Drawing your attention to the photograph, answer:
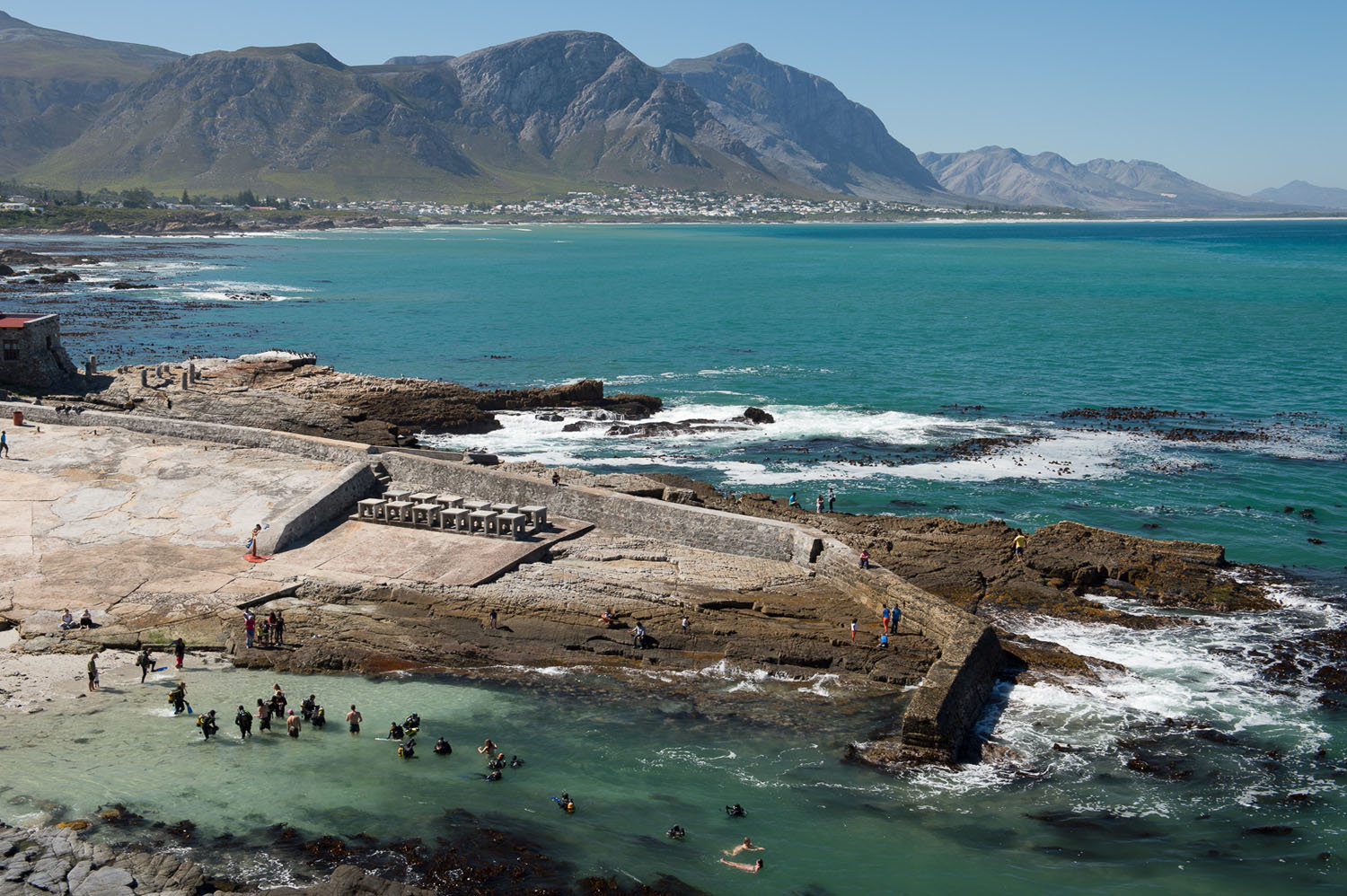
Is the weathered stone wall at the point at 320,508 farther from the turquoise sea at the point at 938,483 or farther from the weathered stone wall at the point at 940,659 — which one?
the weathered stone wall at the point at 940,659

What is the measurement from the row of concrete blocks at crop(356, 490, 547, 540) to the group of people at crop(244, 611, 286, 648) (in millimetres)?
6181

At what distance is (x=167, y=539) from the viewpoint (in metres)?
29.2

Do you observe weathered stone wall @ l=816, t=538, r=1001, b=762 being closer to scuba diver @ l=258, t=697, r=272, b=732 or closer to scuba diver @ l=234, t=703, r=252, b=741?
scuba diver @ l=258, t=697, r=272, b=732

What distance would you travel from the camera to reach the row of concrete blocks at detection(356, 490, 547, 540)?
2959 cm

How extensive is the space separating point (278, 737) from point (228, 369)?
104 ft

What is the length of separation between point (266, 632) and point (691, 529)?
11189mm

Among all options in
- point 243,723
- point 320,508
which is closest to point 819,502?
point 320,508

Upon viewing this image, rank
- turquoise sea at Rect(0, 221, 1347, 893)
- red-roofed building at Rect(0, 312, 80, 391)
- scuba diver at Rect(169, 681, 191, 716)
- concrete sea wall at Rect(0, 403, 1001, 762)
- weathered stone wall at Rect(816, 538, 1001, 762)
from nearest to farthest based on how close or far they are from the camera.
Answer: turquoise sea at Rect(0, 221, 1347, 893), weathered stone wall at Rect(816, 538, 1001, 762), concrete sea wall at Rect(0, 403, 1001, 762), scuba diver at Rect(169, 681, 191, 716), red-roofed building at Rect(0, 312, 80, 391)

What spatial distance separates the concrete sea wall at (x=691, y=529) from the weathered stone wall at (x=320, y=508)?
3 cm

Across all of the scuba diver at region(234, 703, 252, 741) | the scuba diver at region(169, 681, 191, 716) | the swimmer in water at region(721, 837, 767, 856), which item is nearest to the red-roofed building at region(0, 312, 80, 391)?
the scuba diver at region(169, 681, 191, 716)

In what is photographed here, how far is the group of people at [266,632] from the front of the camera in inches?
960

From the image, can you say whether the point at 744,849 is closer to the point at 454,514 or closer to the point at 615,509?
the point at 615,509

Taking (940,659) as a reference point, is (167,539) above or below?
below

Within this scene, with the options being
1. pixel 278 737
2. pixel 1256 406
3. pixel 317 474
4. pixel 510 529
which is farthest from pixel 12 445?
pixel 1256 406
